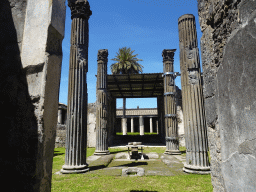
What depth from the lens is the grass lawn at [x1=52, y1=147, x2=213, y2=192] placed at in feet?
13.8

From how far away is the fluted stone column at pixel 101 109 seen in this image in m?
10.7

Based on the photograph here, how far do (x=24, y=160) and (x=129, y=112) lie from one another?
1111 inches

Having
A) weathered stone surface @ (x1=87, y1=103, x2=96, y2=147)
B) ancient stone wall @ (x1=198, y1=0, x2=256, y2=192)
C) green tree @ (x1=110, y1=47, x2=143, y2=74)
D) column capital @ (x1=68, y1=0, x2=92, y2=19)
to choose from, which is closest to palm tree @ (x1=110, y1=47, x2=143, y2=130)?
green tree @ (x1=110, y1=47, x2=143, y2=74)

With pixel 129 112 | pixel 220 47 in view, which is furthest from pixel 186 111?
pixel 129 112

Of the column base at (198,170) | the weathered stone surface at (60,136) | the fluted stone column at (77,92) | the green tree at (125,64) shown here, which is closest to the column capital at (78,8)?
the fluted stone column at (77,92)

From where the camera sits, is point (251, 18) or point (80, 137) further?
point (80, 137)

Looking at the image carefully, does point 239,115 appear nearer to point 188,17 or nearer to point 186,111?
point 186,111

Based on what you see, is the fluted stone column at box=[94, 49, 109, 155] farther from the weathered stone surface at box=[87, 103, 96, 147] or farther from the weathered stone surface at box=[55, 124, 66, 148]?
the weathered stone surface at box=[55, 124, 66, 148]

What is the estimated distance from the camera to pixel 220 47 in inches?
80.4

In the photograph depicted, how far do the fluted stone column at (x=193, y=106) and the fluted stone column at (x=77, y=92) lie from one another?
11.4ft

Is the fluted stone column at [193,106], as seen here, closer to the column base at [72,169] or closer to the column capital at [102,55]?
the column base at [72,169]

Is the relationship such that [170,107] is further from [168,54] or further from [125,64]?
[125,64]

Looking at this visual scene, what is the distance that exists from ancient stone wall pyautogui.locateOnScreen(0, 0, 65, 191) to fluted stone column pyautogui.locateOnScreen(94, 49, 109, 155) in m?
8.88

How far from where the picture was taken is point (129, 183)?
184 inches
